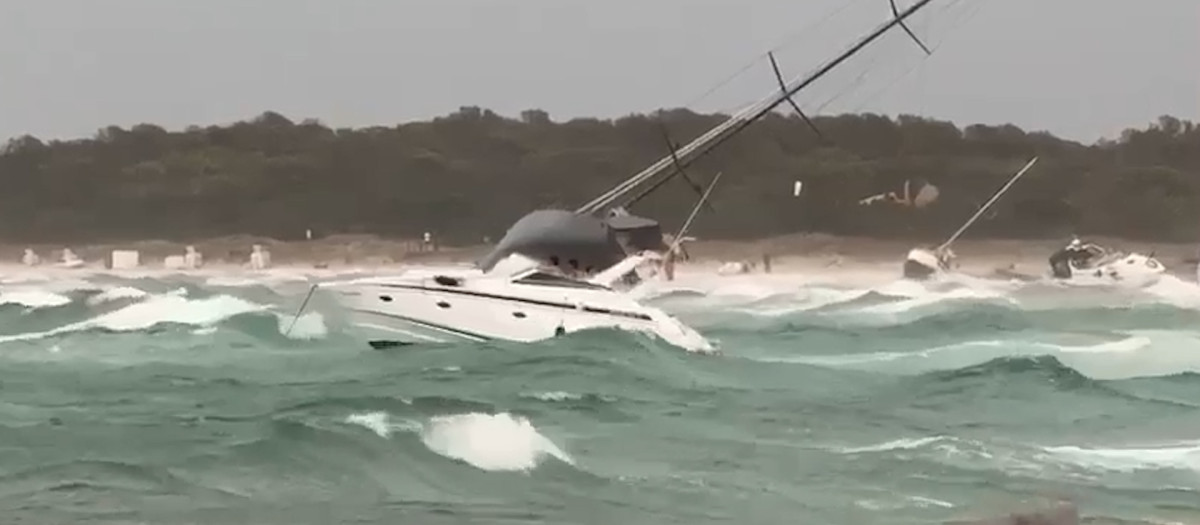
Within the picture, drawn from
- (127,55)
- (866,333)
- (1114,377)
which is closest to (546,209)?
(866,333)

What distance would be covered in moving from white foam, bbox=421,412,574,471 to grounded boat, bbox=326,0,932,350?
14 cm

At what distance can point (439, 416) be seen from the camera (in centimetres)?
184

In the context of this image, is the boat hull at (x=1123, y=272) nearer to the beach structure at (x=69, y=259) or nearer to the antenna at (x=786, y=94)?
the antenna at (x=786, y=94)

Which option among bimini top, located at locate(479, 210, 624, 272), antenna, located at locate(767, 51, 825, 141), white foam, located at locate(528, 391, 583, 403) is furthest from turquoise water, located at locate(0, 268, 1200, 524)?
antenna, located at locate(767, 51, 825, 141)

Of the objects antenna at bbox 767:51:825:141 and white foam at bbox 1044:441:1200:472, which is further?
antenna at bbox 767:51:825:141

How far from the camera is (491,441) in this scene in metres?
1.81

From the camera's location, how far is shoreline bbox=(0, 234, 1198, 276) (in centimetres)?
193

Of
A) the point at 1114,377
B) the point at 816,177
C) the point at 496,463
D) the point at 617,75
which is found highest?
the point at 617,75

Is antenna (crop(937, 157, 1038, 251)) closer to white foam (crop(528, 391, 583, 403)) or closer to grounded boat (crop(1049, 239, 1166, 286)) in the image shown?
grounded boat (crop(1049, 239, 1166, 286))

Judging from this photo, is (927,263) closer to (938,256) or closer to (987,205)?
(938,256)

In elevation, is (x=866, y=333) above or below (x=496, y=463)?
above

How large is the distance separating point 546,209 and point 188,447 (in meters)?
0.62

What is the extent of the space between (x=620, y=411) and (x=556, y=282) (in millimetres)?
223

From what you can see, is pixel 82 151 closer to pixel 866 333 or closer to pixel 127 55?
pixel 127 55
